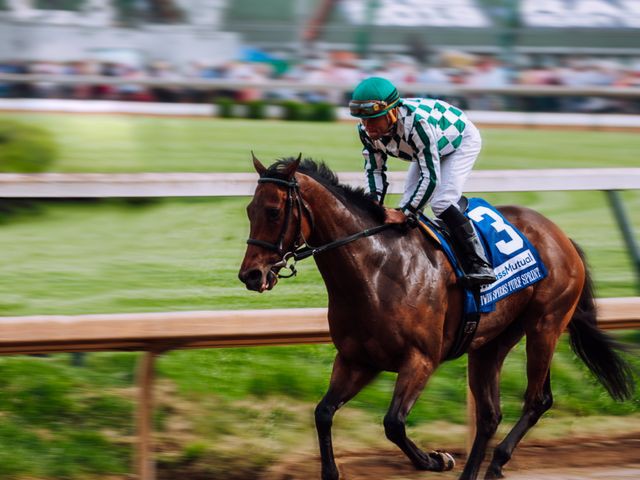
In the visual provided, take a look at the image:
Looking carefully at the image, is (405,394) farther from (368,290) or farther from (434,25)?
(434,25)

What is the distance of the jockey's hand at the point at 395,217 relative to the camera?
4168 millimetres

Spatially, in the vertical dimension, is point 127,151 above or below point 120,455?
below

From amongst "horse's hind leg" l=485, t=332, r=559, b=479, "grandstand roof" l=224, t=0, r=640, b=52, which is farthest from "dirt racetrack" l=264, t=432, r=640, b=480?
"grandstand roof" l=224, t=0, r=640, b=52

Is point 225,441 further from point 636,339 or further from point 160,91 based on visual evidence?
point 160,91

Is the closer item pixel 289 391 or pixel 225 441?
pixel 225 441

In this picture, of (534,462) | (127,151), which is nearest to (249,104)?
(127,151)

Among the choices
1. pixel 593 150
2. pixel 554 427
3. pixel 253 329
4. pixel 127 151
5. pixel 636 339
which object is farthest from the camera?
pixel 593 150

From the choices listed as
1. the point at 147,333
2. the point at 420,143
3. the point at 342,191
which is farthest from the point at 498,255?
the point at 147,333

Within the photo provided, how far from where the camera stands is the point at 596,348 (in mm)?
4898

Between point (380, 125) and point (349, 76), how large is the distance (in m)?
12.8

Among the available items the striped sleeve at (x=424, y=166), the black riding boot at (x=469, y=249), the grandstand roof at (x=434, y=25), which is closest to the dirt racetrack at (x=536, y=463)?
the black riding boot at (x=469, y=249)

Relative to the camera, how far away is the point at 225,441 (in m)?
4.77

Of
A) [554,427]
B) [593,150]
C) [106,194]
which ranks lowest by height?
[593,150]

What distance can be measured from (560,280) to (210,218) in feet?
11.2
